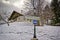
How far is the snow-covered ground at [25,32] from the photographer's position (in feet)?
18.1

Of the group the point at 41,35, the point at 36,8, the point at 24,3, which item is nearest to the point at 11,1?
the point at 24,3

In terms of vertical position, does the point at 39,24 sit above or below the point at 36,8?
below

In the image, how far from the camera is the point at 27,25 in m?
5.63

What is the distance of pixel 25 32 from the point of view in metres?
5.62

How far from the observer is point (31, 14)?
5633mm

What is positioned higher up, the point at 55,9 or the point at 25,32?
the point at 55,9

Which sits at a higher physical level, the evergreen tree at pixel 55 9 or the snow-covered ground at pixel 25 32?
the evergreen tree at pixel 55 9

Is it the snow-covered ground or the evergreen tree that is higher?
the evergreen tree

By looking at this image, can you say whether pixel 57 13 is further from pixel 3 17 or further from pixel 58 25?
pixel 3 17

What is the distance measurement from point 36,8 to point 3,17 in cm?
107

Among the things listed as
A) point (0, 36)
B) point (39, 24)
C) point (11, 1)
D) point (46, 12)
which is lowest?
point (0, 36)

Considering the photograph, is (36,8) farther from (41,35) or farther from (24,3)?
(41,35)

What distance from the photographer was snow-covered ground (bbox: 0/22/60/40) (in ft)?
18.1

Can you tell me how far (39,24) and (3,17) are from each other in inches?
45.0
